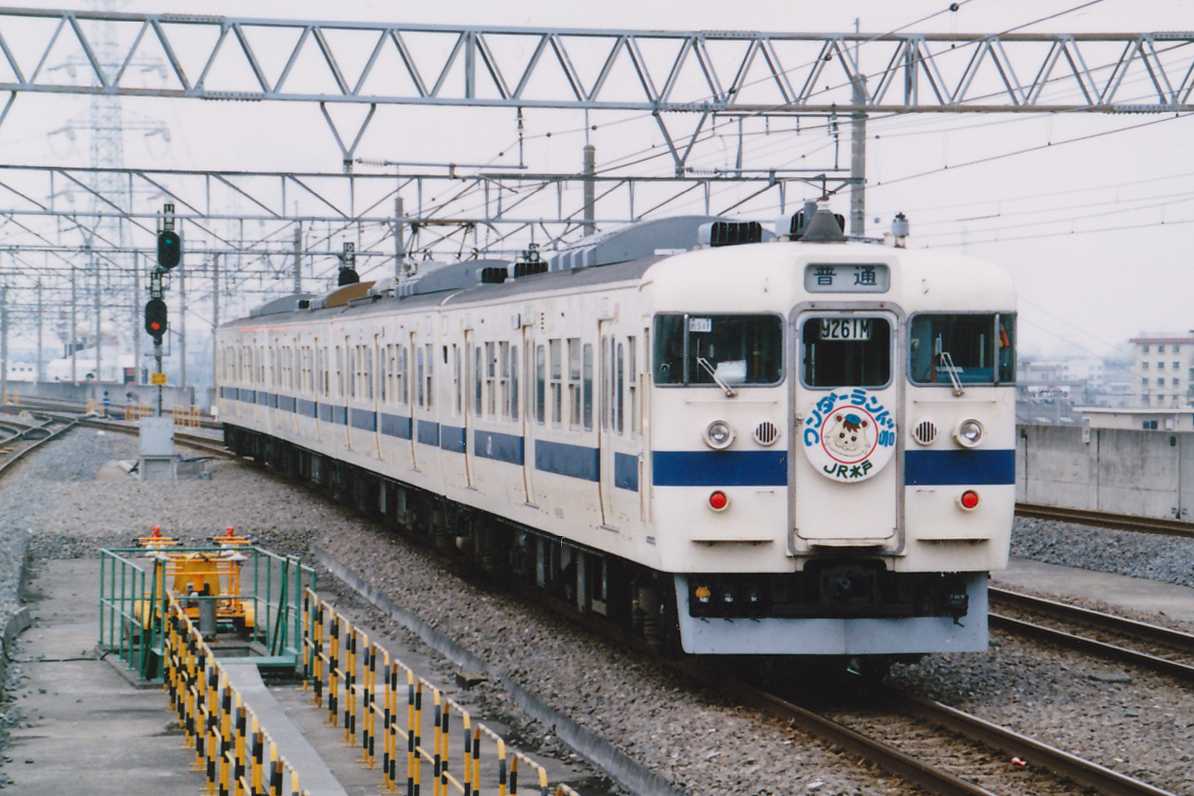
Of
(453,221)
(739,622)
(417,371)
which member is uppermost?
(453,221)

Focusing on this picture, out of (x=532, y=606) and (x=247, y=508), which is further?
(x=247, y=508)

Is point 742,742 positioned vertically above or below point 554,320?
below

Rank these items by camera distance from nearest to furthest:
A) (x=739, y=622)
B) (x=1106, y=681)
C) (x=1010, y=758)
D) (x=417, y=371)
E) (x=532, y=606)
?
(x=1010, y=758) < (x=739, y=622) < (x=1106, y=681) < (x=532, y=606) < (x=417, y=371)

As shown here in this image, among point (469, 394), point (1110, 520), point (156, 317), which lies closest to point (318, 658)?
point (469, 394)

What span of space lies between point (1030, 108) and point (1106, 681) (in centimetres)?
1040

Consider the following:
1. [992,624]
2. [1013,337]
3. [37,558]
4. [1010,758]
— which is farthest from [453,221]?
[1010,758]

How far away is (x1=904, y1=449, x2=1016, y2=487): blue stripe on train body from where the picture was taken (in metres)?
11.9

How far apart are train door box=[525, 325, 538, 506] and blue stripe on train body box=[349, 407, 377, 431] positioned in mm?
8423

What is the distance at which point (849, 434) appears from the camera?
11.9m

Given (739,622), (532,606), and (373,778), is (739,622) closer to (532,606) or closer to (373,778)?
(373,778)

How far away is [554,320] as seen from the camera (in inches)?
592

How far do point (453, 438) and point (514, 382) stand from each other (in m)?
2.83

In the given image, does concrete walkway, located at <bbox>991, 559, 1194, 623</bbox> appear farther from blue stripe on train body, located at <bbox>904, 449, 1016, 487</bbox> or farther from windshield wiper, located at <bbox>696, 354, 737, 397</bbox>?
windshield wiper, located at <bbox>696, 354, 737, 397</bbox>

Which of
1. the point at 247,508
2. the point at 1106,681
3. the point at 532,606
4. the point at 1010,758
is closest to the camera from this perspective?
the point at 1010,758
